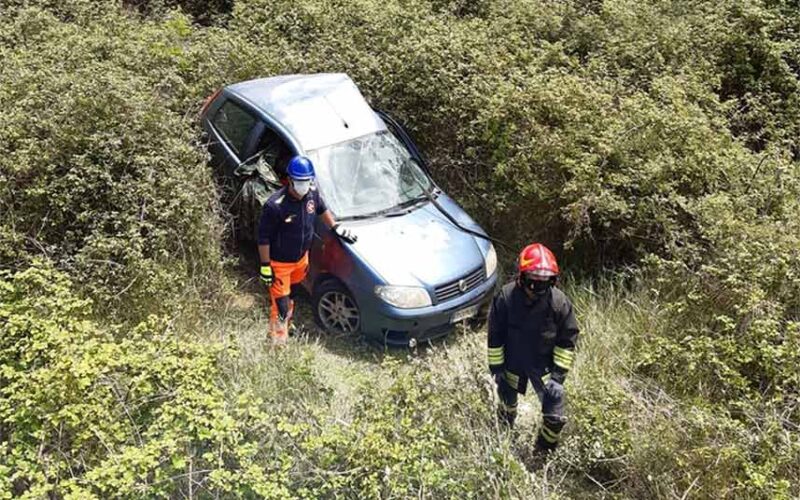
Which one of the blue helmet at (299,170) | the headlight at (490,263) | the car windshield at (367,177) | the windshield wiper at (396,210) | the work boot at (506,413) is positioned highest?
the blue helmet at (299,170)

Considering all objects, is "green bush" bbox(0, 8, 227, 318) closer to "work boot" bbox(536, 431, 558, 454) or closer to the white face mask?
the white face mask

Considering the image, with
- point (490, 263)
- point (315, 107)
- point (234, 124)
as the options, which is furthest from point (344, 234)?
point (234, 124)

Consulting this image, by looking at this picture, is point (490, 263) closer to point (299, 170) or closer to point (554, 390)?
point (299, 170)

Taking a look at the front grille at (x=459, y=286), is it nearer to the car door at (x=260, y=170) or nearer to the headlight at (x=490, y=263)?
the headlight at (x=490, y=263)

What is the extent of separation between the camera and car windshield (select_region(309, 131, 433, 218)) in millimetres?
6574

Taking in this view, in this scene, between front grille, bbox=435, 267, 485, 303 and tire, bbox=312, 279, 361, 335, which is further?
tire, bbox=312, 279, 361, 335

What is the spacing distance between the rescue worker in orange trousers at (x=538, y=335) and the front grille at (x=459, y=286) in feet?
4.74

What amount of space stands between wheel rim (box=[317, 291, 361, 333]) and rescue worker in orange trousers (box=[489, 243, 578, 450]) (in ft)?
6.18

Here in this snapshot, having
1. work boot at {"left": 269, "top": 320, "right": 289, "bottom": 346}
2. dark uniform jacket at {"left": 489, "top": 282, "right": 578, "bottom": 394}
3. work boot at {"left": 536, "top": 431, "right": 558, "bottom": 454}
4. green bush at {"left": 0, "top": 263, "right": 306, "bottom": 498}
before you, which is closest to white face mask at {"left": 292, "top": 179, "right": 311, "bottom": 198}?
work boot at {"left": 269, "top": 320, "right": 289, "bottom": 346}

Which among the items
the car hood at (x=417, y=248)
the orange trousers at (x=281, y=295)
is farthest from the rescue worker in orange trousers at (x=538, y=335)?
the orange trousers at (x=281, y=295)

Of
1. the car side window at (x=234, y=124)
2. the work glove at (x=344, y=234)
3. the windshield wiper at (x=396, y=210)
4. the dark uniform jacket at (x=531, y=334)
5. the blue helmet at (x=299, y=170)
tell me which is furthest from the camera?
the car side window at (x=234, y=124)

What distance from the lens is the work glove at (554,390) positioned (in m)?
4.46

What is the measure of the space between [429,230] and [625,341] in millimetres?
2123

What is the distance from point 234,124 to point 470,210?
9.67ft
